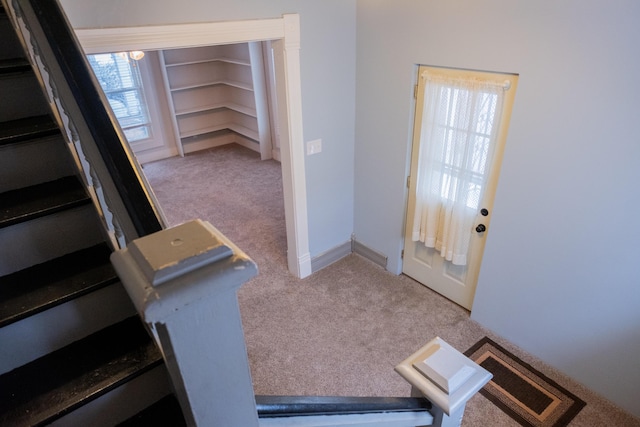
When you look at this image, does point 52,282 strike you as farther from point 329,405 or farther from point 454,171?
point 454,171

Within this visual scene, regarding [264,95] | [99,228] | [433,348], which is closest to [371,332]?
[433,348]

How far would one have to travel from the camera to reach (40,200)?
1381 mm

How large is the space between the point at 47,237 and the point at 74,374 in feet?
1.69

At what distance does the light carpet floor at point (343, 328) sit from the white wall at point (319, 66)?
0.50 metres

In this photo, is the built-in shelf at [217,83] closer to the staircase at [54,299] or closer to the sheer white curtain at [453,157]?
the sheer white curtain at [453,157]

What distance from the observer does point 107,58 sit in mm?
5945

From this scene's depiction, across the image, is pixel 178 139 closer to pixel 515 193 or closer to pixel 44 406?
pixel 515 193

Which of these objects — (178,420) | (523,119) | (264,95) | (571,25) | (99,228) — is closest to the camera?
(178,420)

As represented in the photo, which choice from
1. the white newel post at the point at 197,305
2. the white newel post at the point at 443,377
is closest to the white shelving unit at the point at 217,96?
the white newel post at the point at 443,377

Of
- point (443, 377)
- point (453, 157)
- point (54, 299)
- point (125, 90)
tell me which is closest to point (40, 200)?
point (54, 299)

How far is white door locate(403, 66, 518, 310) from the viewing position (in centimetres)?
274

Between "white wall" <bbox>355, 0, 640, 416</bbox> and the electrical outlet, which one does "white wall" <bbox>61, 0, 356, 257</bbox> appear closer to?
the electrical outlet

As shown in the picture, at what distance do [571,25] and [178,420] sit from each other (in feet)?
8.70

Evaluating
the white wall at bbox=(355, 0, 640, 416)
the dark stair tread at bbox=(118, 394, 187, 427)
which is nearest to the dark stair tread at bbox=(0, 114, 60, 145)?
the dark stair tread at bbox=(118, 394, 187, 427)
